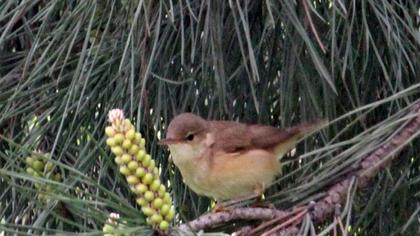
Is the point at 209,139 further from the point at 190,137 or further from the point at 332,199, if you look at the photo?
the point at 332,199

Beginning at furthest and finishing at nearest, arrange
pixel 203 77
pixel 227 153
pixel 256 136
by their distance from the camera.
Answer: pixel 227 153 < pixel 256 136 < pixel 203 77

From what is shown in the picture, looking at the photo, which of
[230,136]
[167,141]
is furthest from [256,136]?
[167,141]

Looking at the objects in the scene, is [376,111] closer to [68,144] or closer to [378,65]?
[378,65]

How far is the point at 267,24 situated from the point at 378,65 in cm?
21

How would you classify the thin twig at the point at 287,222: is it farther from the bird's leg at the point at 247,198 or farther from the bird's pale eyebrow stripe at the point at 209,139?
the bird's pale eyebrow stripe at the point at 209,139

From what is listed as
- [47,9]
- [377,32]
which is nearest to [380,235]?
[377,32]

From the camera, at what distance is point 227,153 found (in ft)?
6.35

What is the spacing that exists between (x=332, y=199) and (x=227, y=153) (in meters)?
0.57

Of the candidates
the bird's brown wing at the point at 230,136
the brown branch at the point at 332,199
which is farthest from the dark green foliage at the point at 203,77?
the brown branch at the point at 332,199

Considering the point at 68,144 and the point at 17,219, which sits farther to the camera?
the point at 17,219

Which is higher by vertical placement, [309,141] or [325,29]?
[325,29]

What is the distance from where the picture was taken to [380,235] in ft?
5.96

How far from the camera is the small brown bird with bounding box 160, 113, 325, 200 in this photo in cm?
179

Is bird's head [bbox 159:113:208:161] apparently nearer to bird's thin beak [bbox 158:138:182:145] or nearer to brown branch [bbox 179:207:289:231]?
bird's thin beak [bbox 158:138:182:145]
